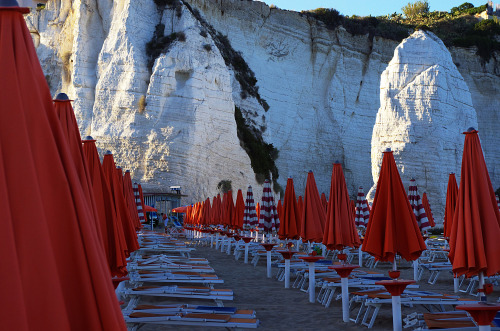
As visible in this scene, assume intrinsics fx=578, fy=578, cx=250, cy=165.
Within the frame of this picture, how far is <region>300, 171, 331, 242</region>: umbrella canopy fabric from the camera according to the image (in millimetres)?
11102

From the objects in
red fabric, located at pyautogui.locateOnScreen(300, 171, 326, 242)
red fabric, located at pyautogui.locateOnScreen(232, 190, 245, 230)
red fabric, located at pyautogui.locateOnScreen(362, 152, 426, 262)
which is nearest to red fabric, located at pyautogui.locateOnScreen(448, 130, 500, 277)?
red fabric, located at pyautogui.locateOnScreen(362, 152, 426, 262)

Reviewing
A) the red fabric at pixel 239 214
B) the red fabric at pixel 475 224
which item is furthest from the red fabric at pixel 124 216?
the red fabric at pixel 239 214

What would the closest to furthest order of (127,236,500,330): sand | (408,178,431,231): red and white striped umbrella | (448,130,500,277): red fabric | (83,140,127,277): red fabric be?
1. (448,130,500,277): red fabric
2. (83,140,127,277): red fabric
3. (127,236,500,330): sand
4. (408,178,431,231): red and white striped umbrella

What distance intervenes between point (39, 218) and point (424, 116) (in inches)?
1065

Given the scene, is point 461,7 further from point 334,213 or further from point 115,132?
point 334,213

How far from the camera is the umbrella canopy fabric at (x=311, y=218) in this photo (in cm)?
1110

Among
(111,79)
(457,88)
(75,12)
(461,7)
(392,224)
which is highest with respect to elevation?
(461,7)

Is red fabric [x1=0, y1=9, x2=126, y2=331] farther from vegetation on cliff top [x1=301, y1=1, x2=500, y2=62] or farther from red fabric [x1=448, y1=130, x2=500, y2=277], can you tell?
vegetation on cliff top [x1=301, y1=1, x2=500, y2=62]

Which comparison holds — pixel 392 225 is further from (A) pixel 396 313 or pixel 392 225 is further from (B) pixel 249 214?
(B) pixel 249 214

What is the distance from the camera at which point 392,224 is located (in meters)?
7.04

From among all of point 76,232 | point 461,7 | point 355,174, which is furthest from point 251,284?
point 461,7

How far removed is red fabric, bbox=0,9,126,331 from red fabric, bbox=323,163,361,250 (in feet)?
24.0

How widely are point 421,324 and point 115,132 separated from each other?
31.9 m

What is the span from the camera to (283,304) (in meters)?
9.23
